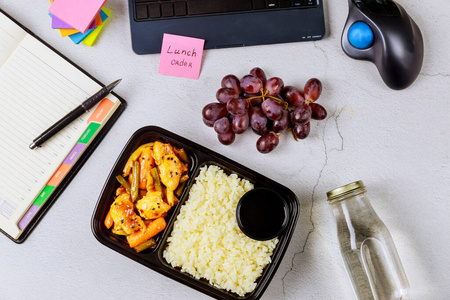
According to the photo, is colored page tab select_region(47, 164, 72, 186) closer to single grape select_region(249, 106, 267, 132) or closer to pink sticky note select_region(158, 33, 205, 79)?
pink sticky note select_region(158, 33, 205, 79)

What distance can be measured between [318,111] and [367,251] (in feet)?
1.03

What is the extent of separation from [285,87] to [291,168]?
0.19 metres

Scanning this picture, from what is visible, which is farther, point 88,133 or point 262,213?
point 88,133

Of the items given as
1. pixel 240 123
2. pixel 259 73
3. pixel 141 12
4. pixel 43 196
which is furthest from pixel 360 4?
pixel 43 196

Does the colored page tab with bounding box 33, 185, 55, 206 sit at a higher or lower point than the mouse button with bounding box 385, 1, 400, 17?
lower

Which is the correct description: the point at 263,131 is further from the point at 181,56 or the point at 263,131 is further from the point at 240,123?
the point at 181,56

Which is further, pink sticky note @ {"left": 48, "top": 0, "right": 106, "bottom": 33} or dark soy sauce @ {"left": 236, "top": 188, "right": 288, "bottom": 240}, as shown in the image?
pink sticky note @ {"left": 48, "top": 0, "right": 106, "bottom": 33}

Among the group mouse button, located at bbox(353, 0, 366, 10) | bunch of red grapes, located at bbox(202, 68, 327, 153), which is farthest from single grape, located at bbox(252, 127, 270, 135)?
mouse button, located at bbox(353, 0, 366, 10)

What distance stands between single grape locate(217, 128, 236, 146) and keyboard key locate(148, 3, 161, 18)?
11.9 inches

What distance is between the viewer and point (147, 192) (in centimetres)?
83

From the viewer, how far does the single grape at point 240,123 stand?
0.83 m

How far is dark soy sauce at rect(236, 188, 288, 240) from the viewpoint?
0.78m

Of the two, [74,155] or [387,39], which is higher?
[387,39]

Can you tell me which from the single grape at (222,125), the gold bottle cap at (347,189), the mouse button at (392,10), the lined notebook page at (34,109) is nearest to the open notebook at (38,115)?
the lined notebook page at (34,109)
